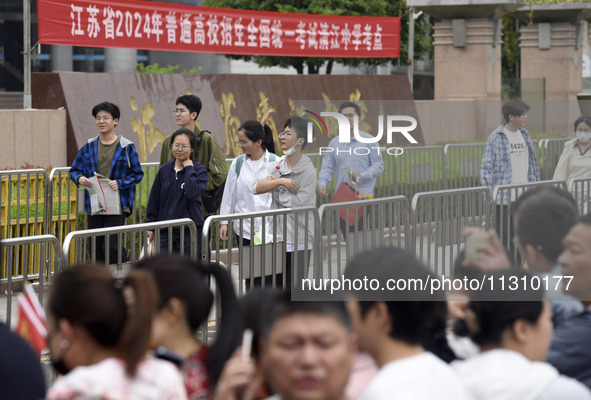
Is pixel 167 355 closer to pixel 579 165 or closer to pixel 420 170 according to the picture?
pixel 579 165

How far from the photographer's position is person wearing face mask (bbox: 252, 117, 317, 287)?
7.15 metres

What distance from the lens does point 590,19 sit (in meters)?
27.3

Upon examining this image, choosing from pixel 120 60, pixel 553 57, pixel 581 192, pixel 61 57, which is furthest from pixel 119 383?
pixel 61 57

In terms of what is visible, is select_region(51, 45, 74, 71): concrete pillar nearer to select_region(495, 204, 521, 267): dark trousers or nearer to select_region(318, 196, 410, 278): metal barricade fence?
select_region(495, 204, 521, 267): dark trousers

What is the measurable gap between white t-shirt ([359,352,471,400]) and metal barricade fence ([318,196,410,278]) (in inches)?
157

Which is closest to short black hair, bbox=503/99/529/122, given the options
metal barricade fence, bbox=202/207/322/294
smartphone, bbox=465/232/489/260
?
metal barricade fence, bbox=202/207/322/294

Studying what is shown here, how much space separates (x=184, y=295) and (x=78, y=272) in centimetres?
42

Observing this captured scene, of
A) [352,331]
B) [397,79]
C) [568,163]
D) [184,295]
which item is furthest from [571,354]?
[397,79]

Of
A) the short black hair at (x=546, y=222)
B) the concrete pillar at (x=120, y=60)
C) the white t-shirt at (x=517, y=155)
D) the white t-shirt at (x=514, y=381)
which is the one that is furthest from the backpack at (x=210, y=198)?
the concrete pillar at (x=120, y=60)

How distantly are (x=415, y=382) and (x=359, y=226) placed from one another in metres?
4.49

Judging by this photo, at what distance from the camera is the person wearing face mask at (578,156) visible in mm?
9414

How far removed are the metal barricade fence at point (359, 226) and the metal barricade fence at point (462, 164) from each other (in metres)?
5.14

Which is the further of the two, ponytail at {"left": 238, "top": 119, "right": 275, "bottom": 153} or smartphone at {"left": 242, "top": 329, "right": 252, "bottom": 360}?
ponytail at {"left": 238, "top": 119, "right": 275, "bottom": 153}

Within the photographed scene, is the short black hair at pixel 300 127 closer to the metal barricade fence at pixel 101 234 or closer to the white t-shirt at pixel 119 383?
the metal barricade fence at pixel 101 234
